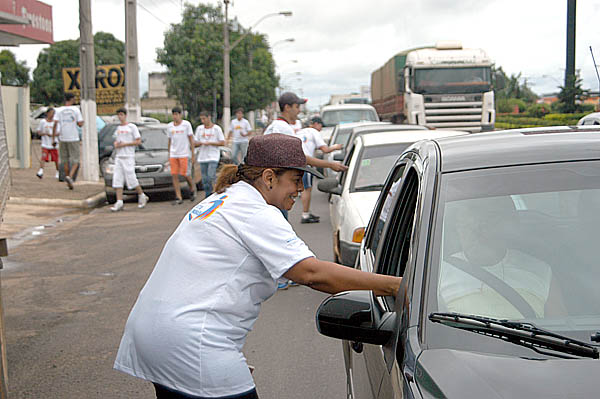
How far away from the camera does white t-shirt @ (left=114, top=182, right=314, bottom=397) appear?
2.61m

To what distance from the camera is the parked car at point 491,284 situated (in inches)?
78.2

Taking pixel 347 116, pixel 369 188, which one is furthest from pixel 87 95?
pixel 369 188

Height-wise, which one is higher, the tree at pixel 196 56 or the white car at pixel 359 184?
the tree at pixel 196 56

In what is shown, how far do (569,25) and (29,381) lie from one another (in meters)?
5.64

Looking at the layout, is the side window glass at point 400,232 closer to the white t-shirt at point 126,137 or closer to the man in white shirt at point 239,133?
the white t-shirt at point 126,137

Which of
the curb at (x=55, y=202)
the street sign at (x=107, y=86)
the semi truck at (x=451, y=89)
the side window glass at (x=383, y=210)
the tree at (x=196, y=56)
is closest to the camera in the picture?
the side window glass at (x=383, y=210)

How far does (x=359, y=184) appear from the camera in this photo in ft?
27.0

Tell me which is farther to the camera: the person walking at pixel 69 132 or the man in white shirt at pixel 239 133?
the man in white shirt at pixel 239 133

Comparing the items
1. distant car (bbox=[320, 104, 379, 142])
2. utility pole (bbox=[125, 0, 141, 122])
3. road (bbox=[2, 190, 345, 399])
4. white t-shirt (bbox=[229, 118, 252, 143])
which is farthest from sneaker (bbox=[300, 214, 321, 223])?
utility pole (bbox=[125, 0, 141, 122])

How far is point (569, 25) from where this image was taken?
7078 millimetres

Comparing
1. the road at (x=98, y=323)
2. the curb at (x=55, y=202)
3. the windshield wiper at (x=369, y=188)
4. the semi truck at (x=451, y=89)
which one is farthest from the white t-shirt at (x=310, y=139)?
the semi truck at (x=451, y=89)

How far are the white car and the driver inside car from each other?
391cm

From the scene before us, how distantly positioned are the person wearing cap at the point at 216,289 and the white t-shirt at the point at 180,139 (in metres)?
12.1

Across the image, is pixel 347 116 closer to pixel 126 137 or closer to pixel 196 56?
pixel 126 137
